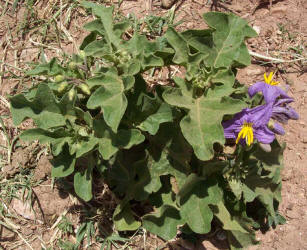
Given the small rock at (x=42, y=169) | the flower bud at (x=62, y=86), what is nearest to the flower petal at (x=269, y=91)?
the flower bud at (x=62, y=86)

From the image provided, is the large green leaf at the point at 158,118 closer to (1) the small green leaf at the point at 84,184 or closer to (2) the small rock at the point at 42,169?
(1) the small green leaf at the point at 84,184

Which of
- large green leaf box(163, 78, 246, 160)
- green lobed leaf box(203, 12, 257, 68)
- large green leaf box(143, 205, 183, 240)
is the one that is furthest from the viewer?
large green leaf box(143, 205, 183, 240)

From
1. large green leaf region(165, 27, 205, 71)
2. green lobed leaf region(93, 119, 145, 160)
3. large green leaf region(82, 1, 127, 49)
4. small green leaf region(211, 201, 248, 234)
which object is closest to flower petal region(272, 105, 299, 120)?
large green leaf region(165, 27, 205, 71)

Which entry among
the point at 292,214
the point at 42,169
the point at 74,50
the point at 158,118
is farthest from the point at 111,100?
the point at 292,214

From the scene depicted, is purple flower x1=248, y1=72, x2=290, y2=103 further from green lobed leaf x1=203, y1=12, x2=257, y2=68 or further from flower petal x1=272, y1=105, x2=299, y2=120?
green lobed leaf x1=203, y1=12, x2=257, y2=68

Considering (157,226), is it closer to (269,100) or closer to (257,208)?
(257,208)

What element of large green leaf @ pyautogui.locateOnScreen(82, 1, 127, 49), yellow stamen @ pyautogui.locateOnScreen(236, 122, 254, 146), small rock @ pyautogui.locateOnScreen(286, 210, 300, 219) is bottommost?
small rock @ pyautogui.locateOnScreen(286, 210, 300, 219)

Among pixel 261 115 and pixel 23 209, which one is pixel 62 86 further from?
pixel 23 209

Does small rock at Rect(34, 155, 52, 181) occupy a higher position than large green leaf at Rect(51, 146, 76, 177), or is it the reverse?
large green leaf at Rect(51, 146, 76, 177)
